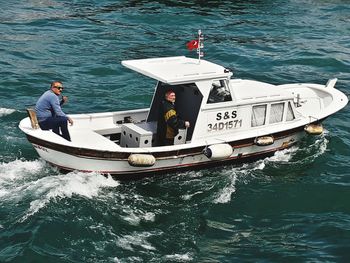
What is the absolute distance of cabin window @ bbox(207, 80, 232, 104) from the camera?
1691 cm

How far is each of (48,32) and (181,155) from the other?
673 inches

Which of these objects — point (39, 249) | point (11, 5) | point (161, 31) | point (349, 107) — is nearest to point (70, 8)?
point (11, 5)

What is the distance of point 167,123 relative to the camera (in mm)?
16422

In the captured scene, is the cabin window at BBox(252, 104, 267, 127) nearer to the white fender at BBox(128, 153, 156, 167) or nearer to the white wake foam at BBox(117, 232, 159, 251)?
the white fender at BBox(128, 153, 156, 167)

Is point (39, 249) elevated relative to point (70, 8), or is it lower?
lower

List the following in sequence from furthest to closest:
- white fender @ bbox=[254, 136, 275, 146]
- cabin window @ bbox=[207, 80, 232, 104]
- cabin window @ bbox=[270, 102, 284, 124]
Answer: cabin window @ bbox=[270, 102, 284, 124] < white fender @ bbox=[254, 136, 275, 146] < cabin window @ bbox=[207, 80, 232, 104]

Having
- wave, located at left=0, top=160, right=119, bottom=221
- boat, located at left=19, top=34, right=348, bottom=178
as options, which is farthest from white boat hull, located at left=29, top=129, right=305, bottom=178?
wave, located at left=0, top=160, right=119, bottom=221

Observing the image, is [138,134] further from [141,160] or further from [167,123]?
[141,160]

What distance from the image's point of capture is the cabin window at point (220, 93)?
16906mm

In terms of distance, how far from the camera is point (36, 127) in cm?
1547

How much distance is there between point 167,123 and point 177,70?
1.55 metres

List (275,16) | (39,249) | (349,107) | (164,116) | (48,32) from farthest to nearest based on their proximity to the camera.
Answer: (275,16) → (48,32) → (349,107) → (164,116) → (39,249)

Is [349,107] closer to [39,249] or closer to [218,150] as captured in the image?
[218,150]

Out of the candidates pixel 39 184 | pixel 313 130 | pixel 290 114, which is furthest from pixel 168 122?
pixel 313 130
